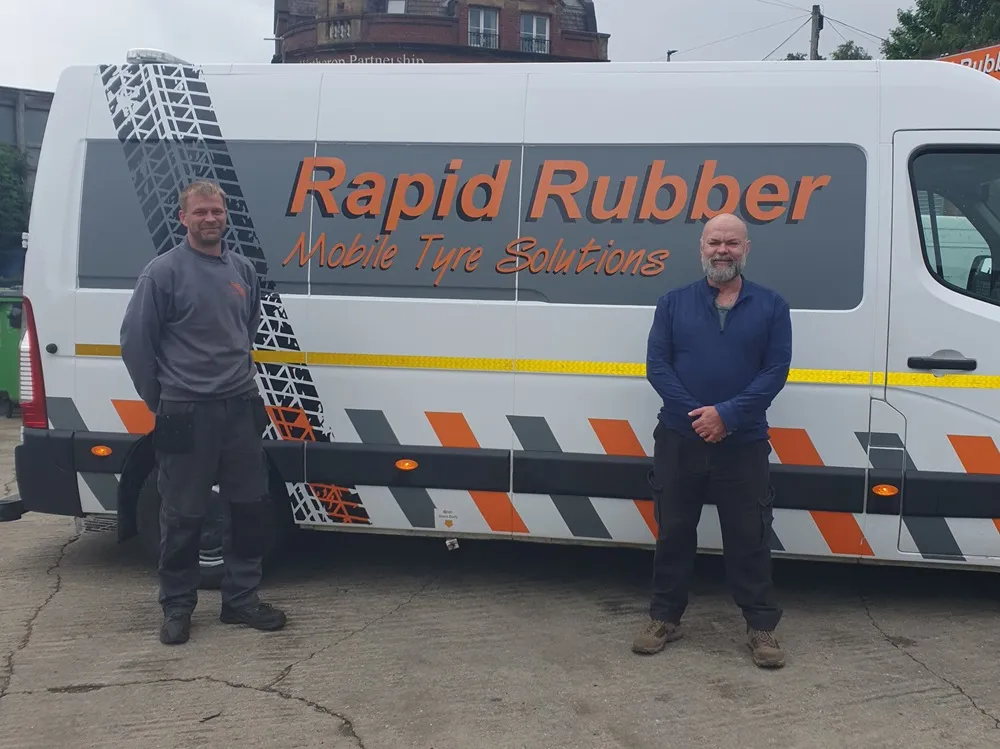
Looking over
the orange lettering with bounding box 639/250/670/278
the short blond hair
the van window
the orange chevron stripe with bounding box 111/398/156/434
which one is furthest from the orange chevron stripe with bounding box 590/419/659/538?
the orange chevron stripe with bounding box 111/398/156/434

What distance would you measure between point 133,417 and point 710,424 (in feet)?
8.84

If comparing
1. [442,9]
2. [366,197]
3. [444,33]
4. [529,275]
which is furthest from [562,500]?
[442,9]

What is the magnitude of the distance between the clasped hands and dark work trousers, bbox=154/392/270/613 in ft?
6.25

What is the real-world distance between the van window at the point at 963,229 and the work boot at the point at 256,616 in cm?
322

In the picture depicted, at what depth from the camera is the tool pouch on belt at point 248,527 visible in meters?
3.99

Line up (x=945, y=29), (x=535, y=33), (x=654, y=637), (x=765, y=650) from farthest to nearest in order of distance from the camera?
1. (x=535, y=33)
2. (x=945, y=29)
3. (x=654, y=637)
4. (x=765, y=650)

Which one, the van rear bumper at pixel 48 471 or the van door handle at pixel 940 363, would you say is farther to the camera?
the van rear bumper at pixel 48 471

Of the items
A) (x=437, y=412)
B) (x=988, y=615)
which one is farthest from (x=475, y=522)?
(x=988, y=615)

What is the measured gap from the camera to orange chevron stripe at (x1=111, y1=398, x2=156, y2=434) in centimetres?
426

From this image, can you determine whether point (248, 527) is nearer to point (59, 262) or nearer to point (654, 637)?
point (59, 262)

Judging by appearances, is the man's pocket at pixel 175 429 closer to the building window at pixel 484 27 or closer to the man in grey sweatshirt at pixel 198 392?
the man in grey sweatshirt at pixel 198 392

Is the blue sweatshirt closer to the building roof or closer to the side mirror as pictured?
the side mirror

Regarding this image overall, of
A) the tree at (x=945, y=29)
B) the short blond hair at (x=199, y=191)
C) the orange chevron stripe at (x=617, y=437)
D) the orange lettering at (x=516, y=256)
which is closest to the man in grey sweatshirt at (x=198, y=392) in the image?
the short blond hair at (x=199, y=191)

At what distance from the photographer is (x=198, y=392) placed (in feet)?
12.3
